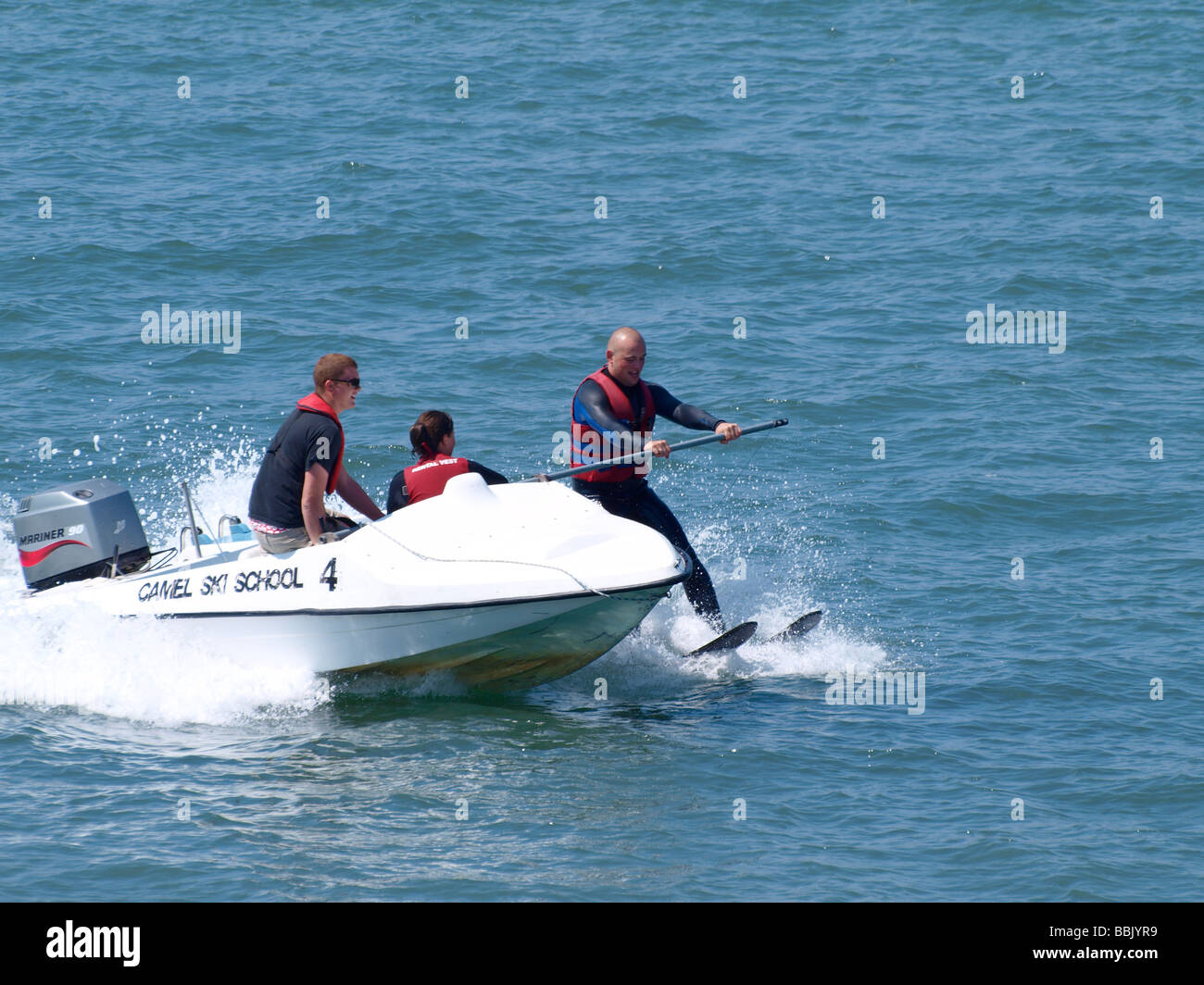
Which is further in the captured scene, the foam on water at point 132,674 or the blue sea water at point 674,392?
the foam on water at point 132,674

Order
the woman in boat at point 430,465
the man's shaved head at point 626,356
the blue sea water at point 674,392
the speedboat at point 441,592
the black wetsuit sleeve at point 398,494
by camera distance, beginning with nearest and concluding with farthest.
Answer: the blue sea water at point 674,392 → the speedboat at point 441,592 → the woman in boat at point 430,465 → the black wetsuit sleeve at point 398,494 → the man's shaved head at point 626,356

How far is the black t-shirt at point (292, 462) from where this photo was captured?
7.84m

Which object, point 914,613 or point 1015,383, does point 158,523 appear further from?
point 1015,383

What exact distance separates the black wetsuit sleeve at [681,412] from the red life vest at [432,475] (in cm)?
130

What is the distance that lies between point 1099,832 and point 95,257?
43.3 feet

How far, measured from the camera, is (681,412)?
28.9ft

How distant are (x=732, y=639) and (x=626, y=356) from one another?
1.71 m

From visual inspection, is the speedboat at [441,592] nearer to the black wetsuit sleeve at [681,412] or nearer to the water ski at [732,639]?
the water ski at [732,639]

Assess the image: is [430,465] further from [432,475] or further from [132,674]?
[132,674]

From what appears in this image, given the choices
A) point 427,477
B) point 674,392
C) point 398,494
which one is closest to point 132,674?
point 398,494

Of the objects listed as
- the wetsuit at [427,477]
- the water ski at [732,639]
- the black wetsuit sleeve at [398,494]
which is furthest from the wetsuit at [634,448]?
the black wetsuit sleeve at [398,494]

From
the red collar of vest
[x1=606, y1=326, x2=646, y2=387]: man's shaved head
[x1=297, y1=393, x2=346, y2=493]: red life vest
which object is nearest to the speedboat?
[x1=297, y1=393, x2=346, y2=493]: red life vest

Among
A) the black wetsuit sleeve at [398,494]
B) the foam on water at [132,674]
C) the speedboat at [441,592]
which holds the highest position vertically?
the black wetsuit sleeve at [398,494]

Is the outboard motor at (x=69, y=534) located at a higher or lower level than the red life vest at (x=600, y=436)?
lower
